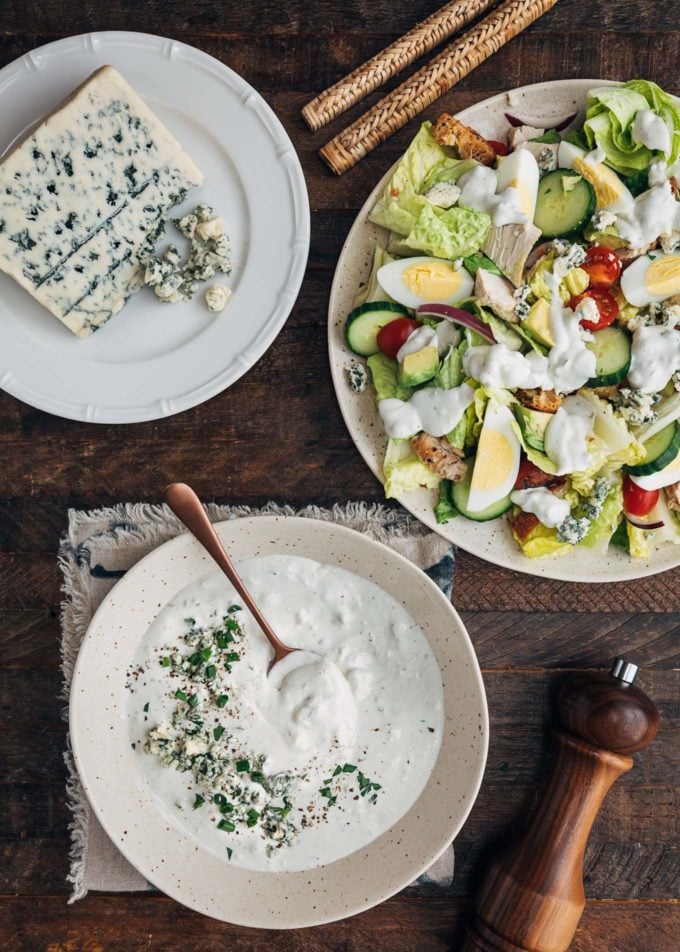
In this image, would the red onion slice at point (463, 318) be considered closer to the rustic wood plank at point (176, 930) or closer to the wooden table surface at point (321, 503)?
the wooden table surface at point (321, 503)

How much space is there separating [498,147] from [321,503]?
1027mm

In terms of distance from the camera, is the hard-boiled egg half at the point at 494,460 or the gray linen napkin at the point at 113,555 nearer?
the hard-boiled egg half at the point at 494,460

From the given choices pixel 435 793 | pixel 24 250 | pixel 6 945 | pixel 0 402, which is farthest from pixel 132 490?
pixel 6 945

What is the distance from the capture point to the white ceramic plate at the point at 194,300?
2.06m

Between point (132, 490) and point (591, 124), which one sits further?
point (132, 490)

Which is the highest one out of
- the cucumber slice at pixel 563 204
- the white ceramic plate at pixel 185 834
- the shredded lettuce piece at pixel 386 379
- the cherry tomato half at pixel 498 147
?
the cherry tomato half at pixel 498 147

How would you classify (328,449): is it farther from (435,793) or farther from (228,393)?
(435,793)

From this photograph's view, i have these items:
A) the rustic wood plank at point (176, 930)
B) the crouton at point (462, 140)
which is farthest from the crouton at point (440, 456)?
the rustic wood plank at point (176, 930)

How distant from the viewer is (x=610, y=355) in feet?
6.81

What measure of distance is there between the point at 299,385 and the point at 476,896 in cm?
146

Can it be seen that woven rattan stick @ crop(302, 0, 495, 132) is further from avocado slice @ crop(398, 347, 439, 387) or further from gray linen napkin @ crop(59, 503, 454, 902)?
gray linen napkin @ crop(59, 503, 454, 902)

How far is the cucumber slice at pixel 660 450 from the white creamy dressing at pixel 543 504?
21cm

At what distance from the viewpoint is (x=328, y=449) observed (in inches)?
87.0

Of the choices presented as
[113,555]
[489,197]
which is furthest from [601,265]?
[113,555]
